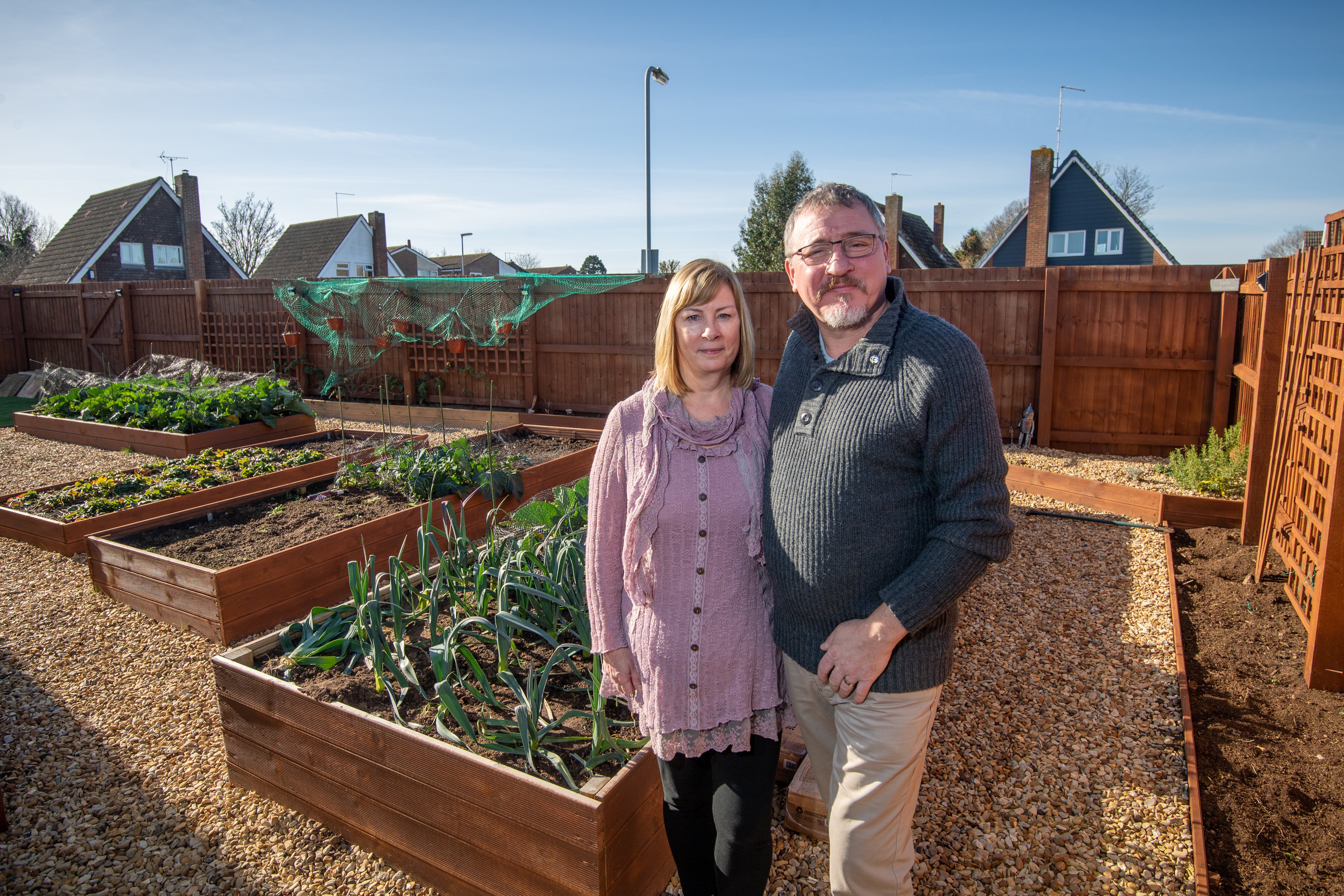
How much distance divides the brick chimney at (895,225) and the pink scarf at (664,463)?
19273 millimetres

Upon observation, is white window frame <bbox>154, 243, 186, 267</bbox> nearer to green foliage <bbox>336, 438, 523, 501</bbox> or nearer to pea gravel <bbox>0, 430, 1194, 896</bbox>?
green foliage <bbox>336, 438, 523, 501</bbox>

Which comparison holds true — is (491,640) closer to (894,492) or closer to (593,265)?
(894,492)

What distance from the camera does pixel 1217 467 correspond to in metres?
5.25

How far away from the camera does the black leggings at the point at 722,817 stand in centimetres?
161

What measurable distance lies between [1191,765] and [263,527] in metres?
4.70

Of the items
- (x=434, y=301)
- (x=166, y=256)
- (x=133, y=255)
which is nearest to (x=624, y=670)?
(x=434, y=301)

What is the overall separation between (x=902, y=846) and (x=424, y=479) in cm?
411

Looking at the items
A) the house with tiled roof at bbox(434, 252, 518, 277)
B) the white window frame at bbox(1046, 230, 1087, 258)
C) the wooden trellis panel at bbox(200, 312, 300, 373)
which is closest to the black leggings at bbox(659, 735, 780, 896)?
the wooden trellis panel at bbox(200, 312, 300, 373)

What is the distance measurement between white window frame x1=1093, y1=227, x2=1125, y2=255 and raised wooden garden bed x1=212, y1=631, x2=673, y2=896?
23939mm

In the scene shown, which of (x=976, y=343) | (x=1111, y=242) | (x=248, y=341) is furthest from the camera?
(x=1111, y=242)

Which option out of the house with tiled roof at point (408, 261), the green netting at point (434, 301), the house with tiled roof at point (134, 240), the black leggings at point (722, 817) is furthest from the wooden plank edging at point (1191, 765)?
the house with tiled roof at point (408, 261)

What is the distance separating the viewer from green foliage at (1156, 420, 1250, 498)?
16.6ft

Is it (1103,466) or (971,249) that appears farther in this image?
(971,249)

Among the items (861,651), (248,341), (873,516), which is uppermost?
(248,341)
